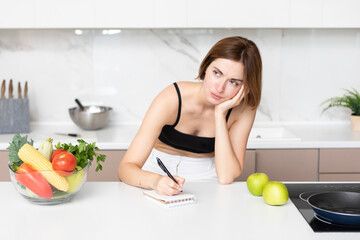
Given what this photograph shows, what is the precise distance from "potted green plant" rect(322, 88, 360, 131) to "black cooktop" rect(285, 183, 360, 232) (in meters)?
1.37

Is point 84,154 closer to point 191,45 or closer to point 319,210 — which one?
point 319,210

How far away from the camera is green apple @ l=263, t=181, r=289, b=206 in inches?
62.2

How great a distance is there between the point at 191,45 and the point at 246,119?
127 cm

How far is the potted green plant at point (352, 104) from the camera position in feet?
10.3

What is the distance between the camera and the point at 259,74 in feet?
6.62

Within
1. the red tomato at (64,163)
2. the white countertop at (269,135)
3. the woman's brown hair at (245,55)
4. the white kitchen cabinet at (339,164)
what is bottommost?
the white kitchen cabinet at (339,164)

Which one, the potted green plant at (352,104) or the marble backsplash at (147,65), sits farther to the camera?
the marble backsplash at (147,65)

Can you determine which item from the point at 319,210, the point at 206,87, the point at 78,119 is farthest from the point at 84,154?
the point at 78,119

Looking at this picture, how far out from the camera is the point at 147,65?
133 inches
